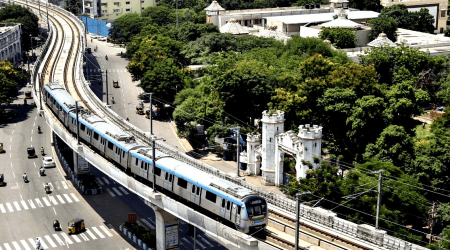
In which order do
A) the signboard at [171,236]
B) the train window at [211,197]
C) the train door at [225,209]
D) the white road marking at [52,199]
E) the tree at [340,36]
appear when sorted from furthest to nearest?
the tree at [340,36] < the white road marking at [52,199] < the signboard at [171,236] < the train window at [211,197] < the train door at [225,209]

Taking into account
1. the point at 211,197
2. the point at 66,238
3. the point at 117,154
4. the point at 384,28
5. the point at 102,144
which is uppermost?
the point at 384,28

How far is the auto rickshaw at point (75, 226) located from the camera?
78375mm

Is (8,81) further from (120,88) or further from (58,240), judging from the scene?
(58,240)

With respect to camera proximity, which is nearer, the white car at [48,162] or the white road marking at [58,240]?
the white road marking at [58,240]

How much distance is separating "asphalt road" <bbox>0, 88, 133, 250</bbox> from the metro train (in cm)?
987

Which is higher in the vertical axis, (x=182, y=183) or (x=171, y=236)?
(x=182, y=183)

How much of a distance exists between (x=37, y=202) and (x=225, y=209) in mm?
41817

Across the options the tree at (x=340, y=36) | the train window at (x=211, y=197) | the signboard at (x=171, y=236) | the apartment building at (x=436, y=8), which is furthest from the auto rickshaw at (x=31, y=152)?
the apartment building at (x=436, y=8)

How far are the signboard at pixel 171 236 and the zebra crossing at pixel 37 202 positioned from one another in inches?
971

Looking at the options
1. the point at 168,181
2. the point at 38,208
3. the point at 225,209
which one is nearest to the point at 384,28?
the point at 38,208

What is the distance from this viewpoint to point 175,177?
62844mm

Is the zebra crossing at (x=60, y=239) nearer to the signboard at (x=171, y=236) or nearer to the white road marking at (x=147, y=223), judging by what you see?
the white road marking at (x=147, y=223)

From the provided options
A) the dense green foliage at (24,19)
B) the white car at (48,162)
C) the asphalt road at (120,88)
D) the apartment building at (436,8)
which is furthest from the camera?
the apartment building at (436,8)

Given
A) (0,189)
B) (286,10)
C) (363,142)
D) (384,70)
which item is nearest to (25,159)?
(0,189)
